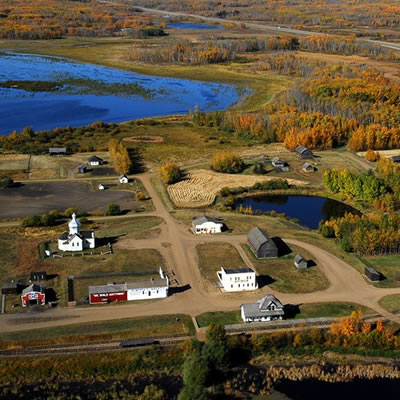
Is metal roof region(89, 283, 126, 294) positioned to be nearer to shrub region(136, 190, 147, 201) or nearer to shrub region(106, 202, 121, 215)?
shrub region(106, 202, 121, 215)

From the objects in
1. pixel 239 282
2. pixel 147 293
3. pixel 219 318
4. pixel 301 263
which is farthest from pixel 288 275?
pixel 147 293

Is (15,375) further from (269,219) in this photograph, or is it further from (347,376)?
(269,219)

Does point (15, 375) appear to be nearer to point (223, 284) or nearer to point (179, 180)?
point (223, 284)

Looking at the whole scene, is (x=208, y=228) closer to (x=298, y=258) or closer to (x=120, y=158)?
(x=298, y=258)

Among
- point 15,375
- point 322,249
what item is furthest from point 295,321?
point 15,375

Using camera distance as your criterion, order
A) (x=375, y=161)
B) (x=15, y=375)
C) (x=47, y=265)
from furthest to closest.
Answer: (x=375, y=161) → (x=47, y=265) → (x=15, y=375)

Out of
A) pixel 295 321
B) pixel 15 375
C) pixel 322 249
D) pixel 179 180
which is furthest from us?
pixel 179 180

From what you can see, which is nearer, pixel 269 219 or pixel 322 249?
pixel 322 249
